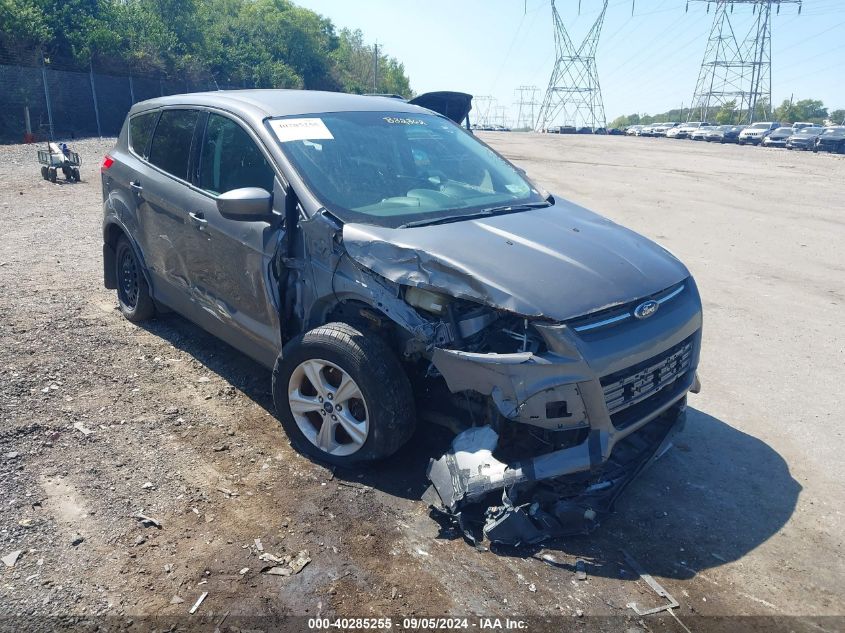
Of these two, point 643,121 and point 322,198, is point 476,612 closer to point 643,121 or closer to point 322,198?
point 322,198

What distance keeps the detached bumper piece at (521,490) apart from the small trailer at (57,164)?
13769 mm

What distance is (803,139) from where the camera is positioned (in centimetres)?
3944

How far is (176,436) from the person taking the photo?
405 centimetres

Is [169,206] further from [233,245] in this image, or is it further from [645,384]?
[645,384]

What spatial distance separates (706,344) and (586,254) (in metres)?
2.85

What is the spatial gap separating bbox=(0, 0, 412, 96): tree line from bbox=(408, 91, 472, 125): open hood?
91.2 ft

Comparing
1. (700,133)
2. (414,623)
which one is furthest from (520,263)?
(700,133)

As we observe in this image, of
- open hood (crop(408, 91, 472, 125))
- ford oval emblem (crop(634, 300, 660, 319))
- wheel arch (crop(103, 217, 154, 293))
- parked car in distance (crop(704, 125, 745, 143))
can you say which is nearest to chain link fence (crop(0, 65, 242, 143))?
wheel arch (crop(103, 217, 154, 293))

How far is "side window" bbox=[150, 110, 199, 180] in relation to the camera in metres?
4.71

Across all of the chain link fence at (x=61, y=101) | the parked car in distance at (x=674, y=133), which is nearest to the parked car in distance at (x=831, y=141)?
the parked car in distance at (x=674, y=133)

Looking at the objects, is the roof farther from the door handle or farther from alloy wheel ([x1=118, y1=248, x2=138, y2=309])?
alloy wheel ([x1=118, y1=248, x2=138, y2=309])

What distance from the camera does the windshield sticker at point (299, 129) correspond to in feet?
13.3

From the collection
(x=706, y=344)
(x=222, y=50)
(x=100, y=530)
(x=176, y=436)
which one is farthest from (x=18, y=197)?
(x=222, y=50)

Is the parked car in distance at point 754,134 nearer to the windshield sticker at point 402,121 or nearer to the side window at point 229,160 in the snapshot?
the windshield sticker at point 402,121
